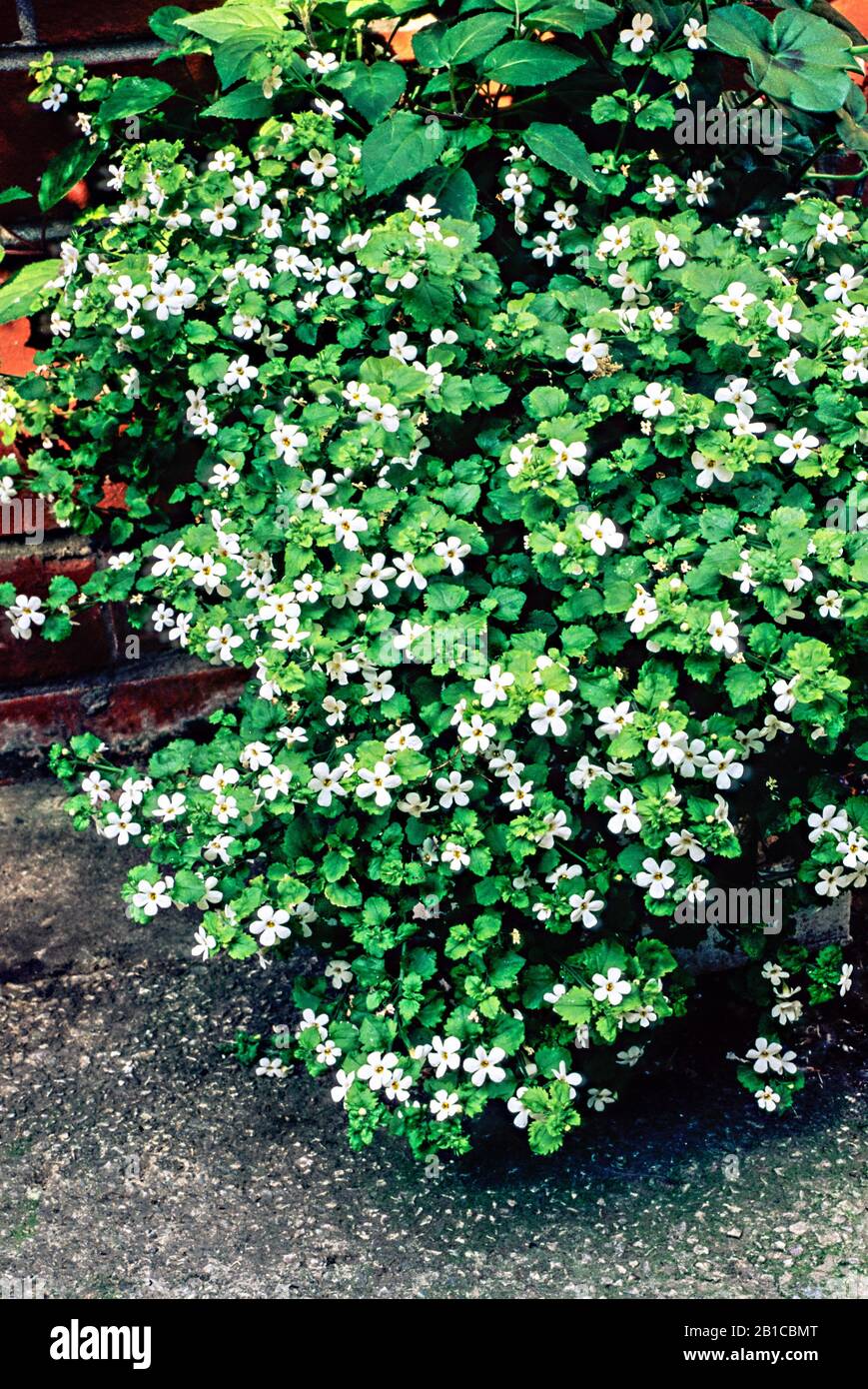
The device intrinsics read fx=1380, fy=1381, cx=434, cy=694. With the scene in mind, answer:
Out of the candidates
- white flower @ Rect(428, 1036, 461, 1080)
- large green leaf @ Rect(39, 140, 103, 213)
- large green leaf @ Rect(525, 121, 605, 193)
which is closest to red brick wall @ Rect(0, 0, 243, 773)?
large green leaf @ Rect(39, 140, 103, 213)

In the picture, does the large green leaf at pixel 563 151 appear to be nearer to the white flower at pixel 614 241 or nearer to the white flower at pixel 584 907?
the white flower at pixel 614 241

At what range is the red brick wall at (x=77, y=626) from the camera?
6.76 feet

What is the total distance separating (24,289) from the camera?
1.88 m

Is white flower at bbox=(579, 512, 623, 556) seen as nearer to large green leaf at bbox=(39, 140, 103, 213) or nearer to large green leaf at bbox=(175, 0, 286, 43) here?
large green leaf at bbox=(175, 0, 286, 43)

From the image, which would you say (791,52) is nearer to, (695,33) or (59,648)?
(695,33)

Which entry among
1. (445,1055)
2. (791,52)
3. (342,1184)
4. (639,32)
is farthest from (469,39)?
(342,1184)

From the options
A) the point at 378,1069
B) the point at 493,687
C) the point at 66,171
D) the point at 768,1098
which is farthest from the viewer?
the point at 66,171

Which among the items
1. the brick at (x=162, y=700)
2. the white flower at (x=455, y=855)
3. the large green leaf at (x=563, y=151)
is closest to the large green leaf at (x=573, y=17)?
the large green leaf at (x=563, y=151)

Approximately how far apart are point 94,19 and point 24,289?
1.63 ft

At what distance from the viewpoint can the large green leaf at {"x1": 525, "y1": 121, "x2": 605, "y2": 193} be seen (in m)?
1.69

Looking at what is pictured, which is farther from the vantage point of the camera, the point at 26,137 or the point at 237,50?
the point at 26,137

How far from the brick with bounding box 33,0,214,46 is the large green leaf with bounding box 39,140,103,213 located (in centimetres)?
24

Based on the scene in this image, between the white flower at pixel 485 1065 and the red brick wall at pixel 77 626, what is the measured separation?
0.95 m

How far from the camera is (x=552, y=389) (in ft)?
5.29
